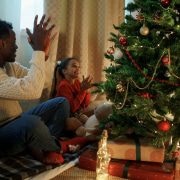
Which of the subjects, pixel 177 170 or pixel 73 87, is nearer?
pixel 177 170

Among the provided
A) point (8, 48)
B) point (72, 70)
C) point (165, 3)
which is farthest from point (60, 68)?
point (165, 3)

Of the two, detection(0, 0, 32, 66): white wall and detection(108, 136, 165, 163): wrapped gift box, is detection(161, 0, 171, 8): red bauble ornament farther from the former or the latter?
detection(0, 0, 32, 66): white wall

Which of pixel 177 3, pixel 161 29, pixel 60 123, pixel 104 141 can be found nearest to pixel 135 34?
pixel 161 29

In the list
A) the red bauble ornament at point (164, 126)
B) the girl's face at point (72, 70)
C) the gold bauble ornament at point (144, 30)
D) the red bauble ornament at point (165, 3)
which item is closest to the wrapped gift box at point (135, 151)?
the red bauble ornament at point (164, 126)

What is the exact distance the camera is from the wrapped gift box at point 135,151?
1460 mm

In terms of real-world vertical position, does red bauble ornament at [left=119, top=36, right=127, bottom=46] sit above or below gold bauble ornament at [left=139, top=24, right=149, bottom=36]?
below

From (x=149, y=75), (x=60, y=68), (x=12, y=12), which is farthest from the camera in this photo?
(x=60, y=68)

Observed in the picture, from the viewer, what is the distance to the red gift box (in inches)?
54.6

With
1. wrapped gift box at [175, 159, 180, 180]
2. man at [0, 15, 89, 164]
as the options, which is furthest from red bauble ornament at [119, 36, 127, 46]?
wrapped gift box at [175, 159, 180, 180]

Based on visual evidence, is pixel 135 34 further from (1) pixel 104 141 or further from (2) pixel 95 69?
(2) pixel 95 69

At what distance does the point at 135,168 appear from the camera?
1.44 metres

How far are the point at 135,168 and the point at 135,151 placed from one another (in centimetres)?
9

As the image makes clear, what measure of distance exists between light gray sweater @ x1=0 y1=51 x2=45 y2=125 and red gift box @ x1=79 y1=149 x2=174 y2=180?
410mm

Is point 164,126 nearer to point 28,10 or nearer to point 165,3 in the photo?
point 165,3
